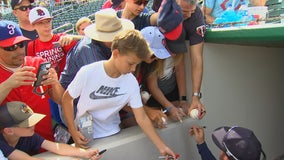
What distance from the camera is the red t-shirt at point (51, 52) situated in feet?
8.69

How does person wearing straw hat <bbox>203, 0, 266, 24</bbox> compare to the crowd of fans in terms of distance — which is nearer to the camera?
the crowd of fans

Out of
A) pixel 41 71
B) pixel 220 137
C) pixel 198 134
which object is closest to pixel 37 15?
pixel 41 71

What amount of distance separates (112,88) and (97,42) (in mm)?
385

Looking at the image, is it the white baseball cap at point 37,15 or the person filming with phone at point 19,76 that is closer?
the person filming with phone at point 19,76

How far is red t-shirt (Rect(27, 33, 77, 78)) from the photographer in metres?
2.65

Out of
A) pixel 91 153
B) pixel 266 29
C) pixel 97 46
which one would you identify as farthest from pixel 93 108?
pixel 266 29

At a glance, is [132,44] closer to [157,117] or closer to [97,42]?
[97,42]

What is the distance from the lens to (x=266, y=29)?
193 centimetres

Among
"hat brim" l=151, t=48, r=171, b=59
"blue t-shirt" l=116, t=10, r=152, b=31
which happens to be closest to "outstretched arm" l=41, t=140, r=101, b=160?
"hat brim" l=151, t=48, r=171, b=59

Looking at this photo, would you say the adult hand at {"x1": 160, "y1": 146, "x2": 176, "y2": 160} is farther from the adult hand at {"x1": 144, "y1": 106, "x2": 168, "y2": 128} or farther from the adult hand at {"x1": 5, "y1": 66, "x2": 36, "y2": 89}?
the adult hand at {"x1": 5, "y1": 66, "x2": 36, "y2": 89}

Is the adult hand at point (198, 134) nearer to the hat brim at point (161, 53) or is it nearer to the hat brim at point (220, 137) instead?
the hat brim at point (220, 137)

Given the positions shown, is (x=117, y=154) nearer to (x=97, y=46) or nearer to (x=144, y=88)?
(x=144, y=88)

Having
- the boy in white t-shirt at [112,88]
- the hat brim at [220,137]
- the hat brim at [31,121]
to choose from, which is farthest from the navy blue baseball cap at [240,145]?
the hat brim at [31,121]

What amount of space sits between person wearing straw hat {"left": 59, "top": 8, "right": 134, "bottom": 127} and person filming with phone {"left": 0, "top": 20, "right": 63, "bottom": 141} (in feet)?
0.61
